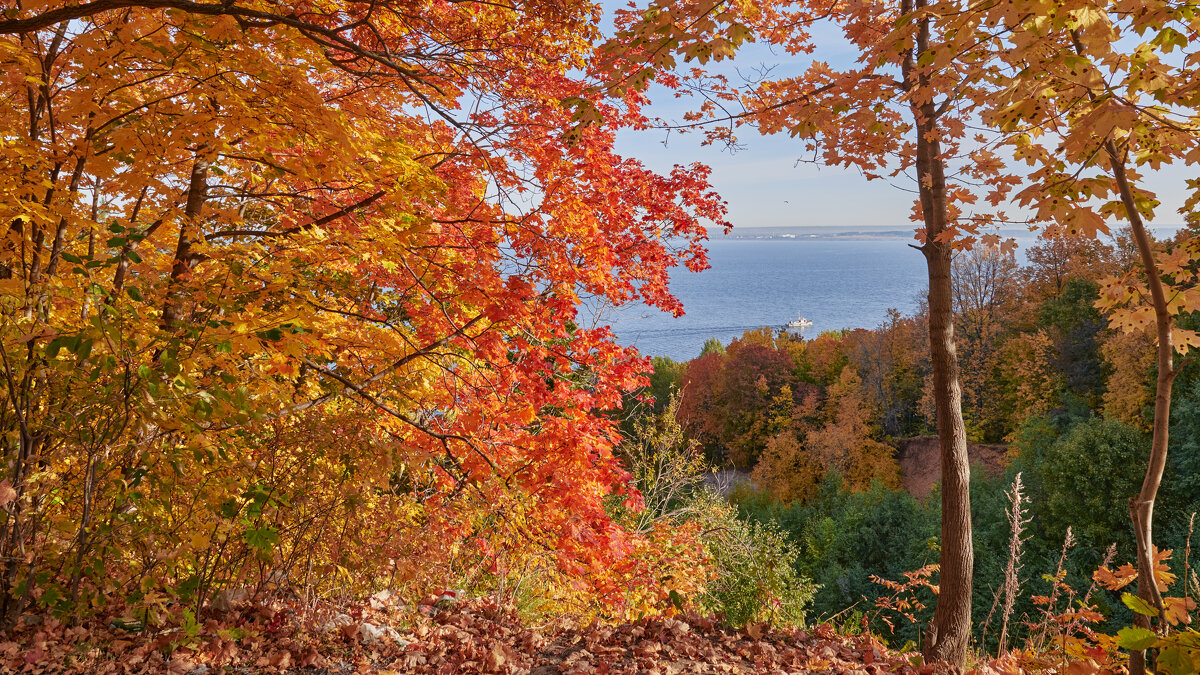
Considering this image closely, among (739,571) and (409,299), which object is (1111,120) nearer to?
(409,299)

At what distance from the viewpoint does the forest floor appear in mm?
3457

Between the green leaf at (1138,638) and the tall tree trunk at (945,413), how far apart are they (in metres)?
4.23

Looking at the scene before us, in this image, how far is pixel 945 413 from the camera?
5.80 meters

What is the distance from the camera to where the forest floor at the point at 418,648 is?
346cm

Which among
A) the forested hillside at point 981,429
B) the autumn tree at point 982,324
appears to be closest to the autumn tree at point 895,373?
the forested hillside at point 981,429

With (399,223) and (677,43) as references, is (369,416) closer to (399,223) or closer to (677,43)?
(399,223)

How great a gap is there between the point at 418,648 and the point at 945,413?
4.72 metres

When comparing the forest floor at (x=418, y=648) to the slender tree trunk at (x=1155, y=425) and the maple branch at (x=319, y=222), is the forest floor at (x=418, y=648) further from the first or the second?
the maple branch at (x=319, y=222)

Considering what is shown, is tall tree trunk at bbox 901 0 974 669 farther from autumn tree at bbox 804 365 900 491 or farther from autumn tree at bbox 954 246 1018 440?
autumn tree at bbox 954 246 1018 440

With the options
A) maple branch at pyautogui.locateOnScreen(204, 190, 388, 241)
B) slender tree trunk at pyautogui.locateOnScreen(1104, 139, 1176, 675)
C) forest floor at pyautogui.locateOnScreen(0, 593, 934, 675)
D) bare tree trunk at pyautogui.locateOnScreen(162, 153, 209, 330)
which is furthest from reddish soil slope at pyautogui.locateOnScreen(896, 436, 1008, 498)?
bare tree trunk at pyautogui.locateOnScreen(162, 153, 209, 330)

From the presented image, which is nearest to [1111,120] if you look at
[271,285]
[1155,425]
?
[1155,425]

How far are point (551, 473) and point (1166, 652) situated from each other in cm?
464

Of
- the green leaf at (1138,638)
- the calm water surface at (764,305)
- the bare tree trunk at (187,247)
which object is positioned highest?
the calm water surface at (764,305)

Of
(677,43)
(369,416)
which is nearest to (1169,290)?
(677,43)
